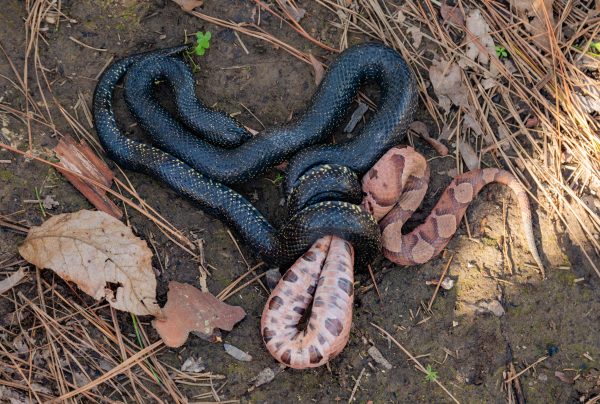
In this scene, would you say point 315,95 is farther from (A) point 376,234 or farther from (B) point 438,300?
(B) point 438,300

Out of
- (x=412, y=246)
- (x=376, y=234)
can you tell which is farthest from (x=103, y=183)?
(x=412, y=246)

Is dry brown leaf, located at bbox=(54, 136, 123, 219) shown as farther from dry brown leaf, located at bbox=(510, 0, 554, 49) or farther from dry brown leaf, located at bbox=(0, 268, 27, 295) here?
dry brown leaf, located at bbox=(510, 0, 554, 49)

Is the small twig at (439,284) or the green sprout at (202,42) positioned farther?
the green sprout at (202,42)

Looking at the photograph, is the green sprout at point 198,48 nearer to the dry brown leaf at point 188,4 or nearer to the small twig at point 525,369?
the dry brown leaf at point 188,4

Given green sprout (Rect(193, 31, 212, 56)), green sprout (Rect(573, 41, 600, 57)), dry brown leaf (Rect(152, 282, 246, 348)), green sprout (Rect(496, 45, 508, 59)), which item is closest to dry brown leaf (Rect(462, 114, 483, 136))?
green sprout (Rect(496, 45, 508, 59))

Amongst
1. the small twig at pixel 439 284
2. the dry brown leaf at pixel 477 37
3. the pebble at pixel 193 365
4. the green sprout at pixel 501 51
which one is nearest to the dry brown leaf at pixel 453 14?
the dry brown leaf at pixel 477 37

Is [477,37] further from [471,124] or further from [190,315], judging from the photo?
[190,315]
